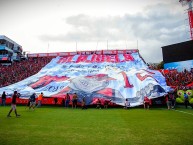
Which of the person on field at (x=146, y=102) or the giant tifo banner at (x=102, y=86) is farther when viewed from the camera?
the giant tifo banner at (x=102, y=86)

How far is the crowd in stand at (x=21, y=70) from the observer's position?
112 feet

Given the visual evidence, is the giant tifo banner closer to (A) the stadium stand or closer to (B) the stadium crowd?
(A) the stadium stand

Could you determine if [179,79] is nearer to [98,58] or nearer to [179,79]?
[179,79]

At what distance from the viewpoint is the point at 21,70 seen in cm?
3797

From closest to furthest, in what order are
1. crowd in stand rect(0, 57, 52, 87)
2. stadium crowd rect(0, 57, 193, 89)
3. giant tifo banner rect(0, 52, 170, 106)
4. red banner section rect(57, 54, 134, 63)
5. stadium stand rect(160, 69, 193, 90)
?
1. giant tifo banner rect(0, 52, 170, 106)
2. stadium stand rect(160, 69, 193, 90)
3. stadium crowd rect(0, 57, 193, 89)
4. crowd in stand rect(0, 57, 52, 87)
5. red banner section rect(57, 54, 134, 63)

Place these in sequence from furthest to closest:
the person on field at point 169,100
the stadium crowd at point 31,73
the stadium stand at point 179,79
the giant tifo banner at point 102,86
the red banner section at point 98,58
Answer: the red banner section at point 98,58, the stadium crowd at point 31,73, the stadium stand at point 179,79, the giant tifo banner at point 102,86, the person on field at point 169,100

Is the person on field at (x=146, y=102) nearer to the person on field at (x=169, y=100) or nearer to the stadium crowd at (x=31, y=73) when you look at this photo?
the person on field at (x=169, y=100)

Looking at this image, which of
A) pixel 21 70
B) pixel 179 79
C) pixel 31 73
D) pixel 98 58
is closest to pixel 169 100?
pixel 179 79

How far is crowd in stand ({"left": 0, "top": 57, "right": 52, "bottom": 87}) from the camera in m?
34.0

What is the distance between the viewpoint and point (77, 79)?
23484 millimetres

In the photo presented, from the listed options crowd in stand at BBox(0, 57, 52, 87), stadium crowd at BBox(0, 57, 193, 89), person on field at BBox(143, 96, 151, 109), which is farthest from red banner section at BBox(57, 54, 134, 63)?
person on field at BBox(143, 96, 151, 109)

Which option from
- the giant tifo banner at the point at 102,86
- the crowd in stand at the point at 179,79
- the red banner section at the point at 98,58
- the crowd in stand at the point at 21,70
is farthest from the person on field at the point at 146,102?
the crowd in stand at the point at 21,70

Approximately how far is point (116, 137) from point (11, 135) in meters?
4.06

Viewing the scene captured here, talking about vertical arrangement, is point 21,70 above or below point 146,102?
above
